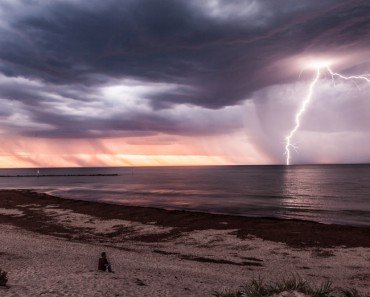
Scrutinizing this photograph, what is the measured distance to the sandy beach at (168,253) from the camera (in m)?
18.5

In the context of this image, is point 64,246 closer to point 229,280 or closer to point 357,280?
point 229,280

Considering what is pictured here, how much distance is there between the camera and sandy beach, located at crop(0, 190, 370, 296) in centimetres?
1845

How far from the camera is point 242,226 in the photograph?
44.0m

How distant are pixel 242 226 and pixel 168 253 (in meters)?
15.2

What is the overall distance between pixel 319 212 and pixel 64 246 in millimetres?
43000

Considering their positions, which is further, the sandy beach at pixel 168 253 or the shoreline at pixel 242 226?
the shoreline at pixel 242 226

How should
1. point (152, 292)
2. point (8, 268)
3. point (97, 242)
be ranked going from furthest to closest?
point (97, 242) → point (8, 268) → point (152, 292)

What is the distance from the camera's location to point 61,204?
6925 cm

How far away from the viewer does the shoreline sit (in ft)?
120

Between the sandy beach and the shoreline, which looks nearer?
the sandy beach

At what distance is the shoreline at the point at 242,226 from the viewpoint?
36625 mm

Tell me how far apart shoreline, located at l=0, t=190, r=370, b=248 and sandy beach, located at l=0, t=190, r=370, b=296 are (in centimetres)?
11

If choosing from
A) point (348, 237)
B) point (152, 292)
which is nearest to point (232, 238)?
point (348, 237)

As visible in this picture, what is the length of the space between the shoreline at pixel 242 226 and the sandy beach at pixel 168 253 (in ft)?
0.36
